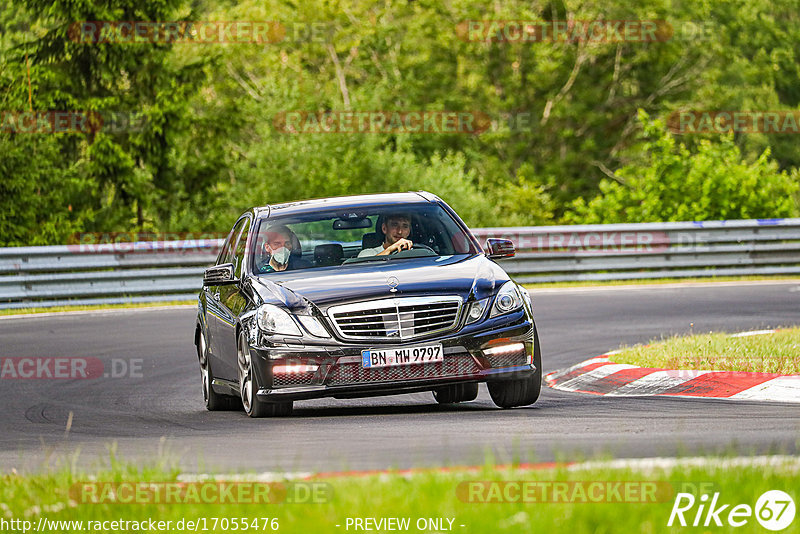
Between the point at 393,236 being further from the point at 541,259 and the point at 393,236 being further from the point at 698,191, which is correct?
the point at 698,191

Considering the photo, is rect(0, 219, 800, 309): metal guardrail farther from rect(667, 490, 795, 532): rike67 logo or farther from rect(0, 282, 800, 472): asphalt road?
rect(667, 490, 795, 532): rike67 logo

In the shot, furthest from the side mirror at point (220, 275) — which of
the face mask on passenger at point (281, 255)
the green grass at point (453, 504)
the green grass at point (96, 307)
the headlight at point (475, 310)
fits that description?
the green grass at point (96, 307)

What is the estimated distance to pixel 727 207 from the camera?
29516mm

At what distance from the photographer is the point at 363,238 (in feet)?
35.4

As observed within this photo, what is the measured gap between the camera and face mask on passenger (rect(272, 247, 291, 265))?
10.6m

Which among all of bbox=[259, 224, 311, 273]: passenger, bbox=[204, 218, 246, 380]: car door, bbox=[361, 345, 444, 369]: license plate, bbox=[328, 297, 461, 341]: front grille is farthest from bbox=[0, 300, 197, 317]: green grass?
bbox=[361, 345, 444, 369]: license plate

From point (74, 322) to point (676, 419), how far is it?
1302 centimetres

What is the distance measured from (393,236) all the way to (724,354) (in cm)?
314

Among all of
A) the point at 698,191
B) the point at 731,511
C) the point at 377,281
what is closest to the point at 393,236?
the point at 377,281

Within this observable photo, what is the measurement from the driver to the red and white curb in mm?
2078

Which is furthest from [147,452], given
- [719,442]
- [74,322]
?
[74,322]

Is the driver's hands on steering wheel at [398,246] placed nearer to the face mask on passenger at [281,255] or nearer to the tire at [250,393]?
the face mask on passenger at [281,255]

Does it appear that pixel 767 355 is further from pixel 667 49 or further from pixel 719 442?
pixel 667 49

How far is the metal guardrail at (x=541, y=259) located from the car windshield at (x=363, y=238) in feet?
38.9
